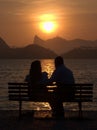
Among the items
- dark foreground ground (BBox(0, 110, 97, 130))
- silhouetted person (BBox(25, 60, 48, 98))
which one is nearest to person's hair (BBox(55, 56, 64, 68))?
silhouetted person (BBox(25, 60, 48, 98))

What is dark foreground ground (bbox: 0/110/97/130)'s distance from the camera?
12016 millimetres

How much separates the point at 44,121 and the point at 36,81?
1.14 m

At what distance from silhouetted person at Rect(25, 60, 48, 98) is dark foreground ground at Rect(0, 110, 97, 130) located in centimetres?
60

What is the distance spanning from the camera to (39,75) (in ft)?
45.0

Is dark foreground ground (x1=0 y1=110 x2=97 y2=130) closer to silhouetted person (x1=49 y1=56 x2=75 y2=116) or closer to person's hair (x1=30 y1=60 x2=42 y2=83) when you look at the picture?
silhouetted person (x1=49 y1=56 x2=75 y2=116)

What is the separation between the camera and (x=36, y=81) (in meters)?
13.6

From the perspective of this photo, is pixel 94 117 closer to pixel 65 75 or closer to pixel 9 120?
pixel 65 75

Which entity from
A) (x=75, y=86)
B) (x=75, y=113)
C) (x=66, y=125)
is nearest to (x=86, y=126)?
(x=66, y=125)

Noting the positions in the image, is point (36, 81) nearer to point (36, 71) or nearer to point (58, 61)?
point (36, 71)

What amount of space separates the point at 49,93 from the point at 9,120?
3.78 feet

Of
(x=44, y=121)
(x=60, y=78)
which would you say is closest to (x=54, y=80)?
(x=60, y=78)

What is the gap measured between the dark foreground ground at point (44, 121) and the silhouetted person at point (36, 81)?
23.6 inches

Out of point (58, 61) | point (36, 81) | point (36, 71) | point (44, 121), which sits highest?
point (58, 61)

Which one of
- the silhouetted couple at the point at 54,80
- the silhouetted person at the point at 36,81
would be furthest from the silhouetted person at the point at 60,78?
the silhouetted person at the point at 36,81
